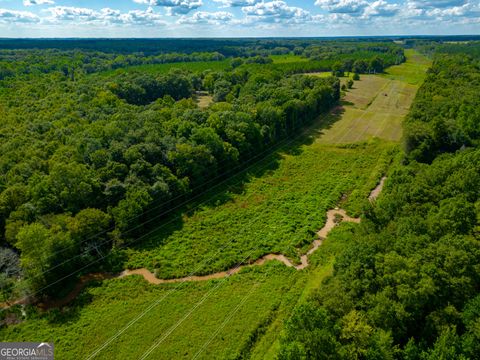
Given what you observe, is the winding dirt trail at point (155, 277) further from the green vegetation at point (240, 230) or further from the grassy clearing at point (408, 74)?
the grassy clearing at point (408, 74)

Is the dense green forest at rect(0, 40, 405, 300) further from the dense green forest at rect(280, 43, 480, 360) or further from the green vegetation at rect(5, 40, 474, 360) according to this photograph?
the dense green forest at rect(280, 43, 480, 360)

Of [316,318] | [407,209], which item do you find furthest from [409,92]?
[316,318]

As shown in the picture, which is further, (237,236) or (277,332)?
(237,236)

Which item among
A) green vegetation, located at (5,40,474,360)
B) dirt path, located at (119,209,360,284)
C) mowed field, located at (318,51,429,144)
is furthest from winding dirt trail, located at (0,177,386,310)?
mowed field, located at (318,51,429,144)

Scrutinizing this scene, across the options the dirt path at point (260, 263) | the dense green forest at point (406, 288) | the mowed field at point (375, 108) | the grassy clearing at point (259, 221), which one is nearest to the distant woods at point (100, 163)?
the dirt path at point (260, 263)

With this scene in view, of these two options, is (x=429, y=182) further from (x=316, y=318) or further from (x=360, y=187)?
(x=316, y=318)

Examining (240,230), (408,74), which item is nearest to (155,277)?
(240,230)
